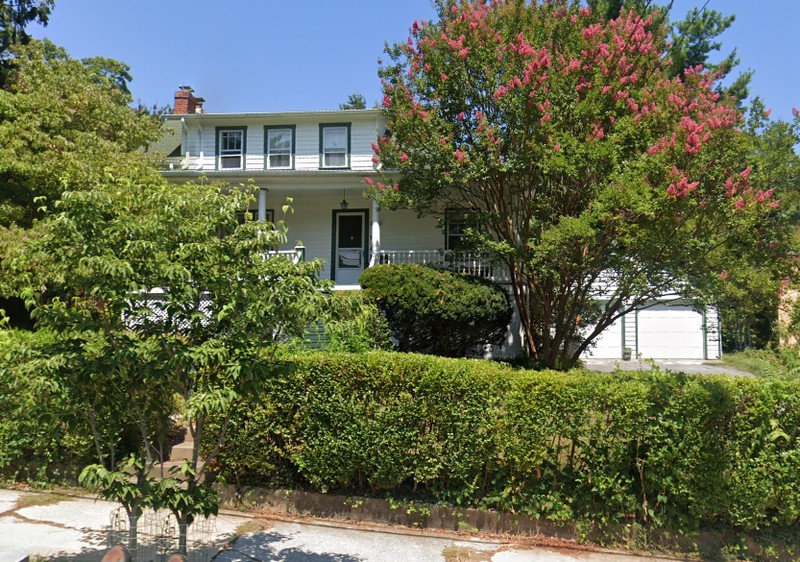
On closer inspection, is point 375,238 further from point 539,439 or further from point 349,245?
point 539,439

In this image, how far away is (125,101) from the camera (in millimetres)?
19328

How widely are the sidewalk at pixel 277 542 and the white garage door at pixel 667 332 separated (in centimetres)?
1594

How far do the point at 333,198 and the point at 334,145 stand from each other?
1751mm

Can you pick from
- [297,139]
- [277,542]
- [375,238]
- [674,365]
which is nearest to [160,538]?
[277,542]

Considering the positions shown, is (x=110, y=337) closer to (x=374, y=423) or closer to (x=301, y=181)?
(x=374, y=423)

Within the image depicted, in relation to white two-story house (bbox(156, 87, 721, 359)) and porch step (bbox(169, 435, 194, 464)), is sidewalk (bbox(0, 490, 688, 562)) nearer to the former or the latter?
porch step (bbox(169, 435, 194, 464))

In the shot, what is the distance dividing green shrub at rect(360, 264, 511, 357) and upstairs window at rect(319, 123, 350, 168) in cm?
744

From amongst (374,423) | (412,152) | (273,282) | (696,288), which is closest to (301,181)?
(412,152)

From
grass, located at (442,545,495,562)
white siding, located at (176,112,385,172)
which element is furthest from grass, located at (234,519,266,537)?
white siding, located at (176,112,385,172)

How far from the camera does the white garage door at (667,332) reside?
2055cm

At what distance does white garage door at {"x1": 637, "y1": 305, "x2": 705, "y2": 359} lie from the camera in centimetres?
2055

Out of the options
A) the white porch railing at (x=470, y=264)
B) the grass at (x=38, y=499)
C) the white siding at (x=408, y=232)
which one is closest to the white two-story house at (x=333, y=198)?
the white siding at (x=408, y=232)

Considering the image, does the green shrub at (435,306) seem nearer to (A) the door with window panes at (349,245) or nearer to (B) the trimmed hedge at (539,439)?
(B) the trimmed hedge at (539,439)

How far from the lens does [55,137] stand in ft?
45.2
